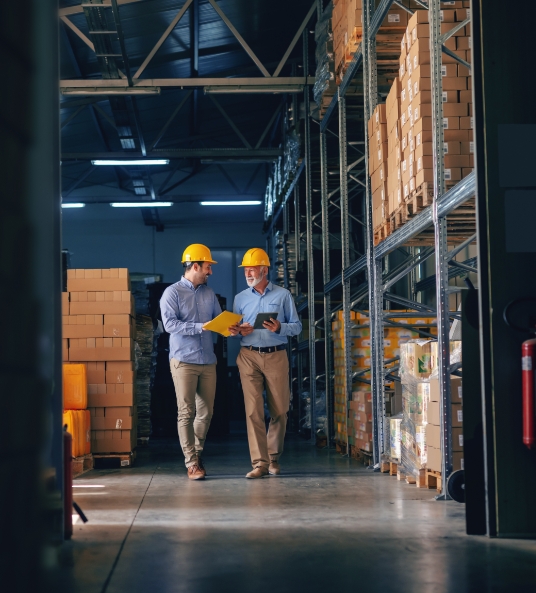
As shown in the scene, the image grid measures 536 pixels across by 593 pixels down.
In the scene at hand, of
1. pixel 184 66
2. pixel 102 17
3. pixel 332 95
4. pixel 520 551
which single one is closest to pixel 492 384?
pixel 520 551

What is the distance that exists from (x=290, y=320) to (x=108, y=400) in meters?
2.40

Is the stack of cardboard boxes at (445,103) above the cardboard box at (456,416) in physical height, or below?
above

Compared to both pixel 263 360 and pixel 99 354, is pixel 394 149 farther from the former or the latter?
pixel 99 354

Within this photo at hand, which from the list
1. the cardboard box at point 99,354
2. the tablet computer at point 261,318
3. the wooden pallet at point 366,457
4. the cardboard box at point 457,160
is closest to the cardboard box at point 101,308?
the cardboard box at point 99,354

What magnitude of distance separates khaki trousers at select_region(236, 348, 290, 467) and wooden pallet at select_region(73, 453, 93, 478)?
6.07ft

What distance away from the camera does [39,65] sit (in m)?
4.19

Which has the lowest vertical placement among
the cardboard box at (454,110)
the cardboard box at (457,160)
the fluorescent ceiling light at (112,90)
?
the cardboard box at (457,160)

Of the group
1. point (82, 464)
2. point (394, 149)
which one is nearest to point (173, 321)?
point (82, 464)

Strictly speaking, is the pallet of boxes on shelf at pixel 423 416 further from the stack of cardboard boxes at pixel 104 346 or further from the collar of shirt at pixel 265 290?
the stack of cardboard boxes at pixel 104 346

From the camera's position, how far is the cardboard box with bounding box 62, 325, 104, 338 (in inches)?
370

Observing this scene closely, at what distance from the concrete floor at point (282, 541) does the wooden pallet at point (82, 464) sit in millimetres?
801

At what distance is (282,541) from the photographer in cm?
475

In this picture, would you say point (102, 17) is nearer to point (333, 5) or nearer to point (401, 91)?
point (333, 5)

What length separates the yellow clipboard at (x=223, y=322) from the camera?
7.66m
